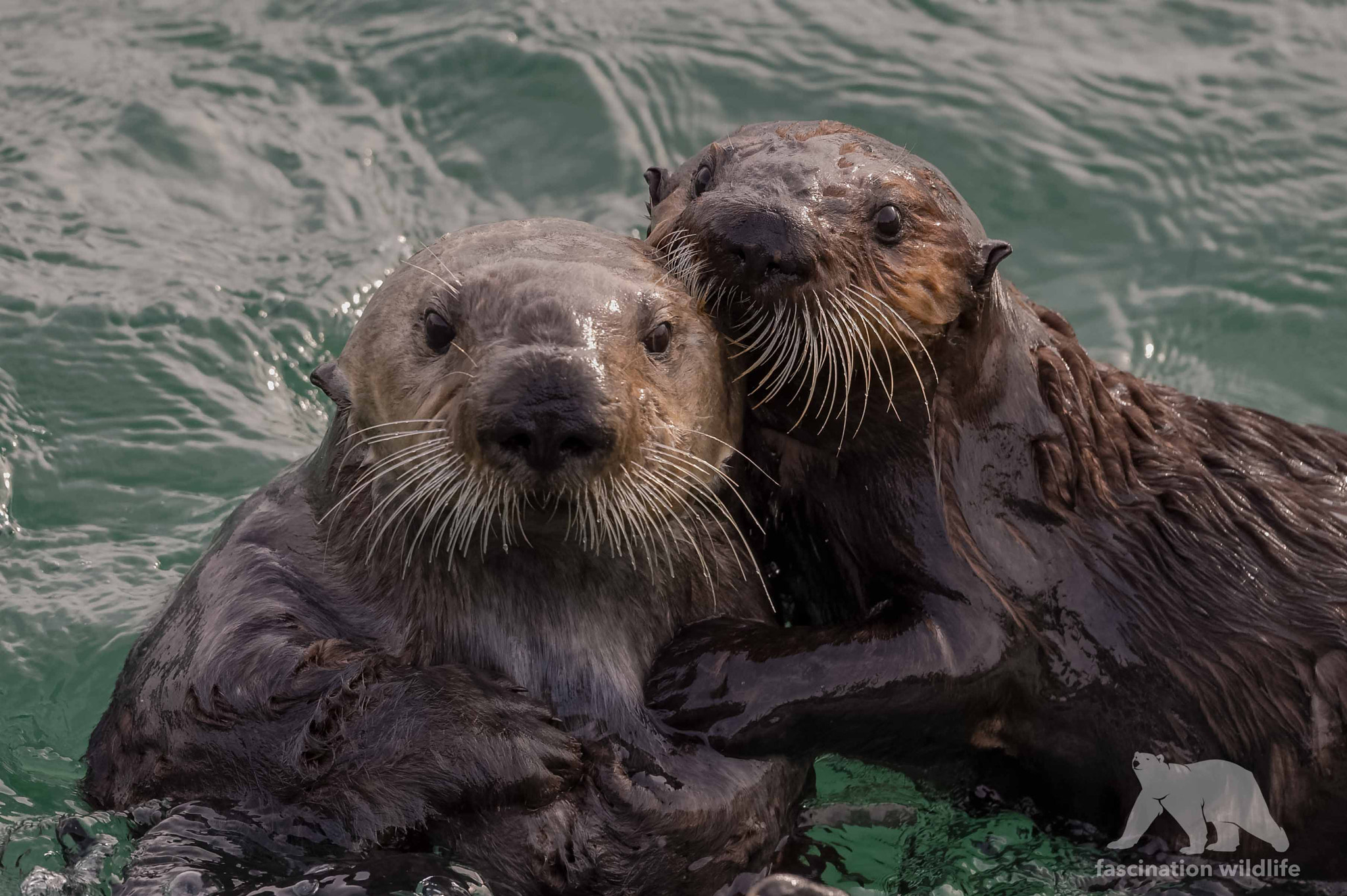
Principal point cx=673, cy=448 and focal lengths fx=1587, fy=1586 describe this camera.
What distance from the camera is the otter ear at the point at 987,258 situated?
4.96m

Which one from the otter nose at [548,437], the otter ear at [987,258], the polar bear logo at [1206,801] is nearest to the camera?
the otter nose at [548,437]

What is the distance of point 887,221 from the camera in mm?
4773

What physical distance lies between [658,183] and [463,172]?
4433 mm

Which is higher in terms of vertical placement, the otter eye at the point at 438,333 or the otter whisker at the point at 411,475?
the otter eye at the point at 438,333

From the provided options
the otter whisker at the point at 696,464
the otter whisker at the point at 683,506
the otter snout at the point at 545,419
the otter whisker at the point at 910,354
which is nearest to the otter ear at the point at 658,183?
the otter whisker at the point at 910,354

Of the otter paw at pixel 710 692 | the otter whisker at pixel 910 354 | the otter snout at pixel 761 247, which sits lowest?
the otter paw at pixel 710 692

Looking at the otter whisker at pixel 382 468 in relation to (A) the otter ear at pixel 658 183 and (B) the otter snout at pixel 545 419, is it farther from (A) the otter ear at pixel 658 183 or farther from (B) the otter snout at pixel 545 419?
(A) the otter ear at pixel 658 183

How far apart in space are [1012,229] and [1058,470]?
450cm

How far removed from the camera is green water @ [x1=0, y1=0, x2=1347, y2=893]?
766cm

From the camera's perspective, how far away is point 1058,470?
5199 mm

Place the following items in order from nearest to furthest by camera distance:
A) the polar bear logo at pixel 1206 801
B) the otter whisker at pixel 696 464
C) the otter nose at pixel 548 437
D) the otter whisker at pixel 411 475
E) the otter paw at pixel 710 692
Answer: the otter nose at pixel 548 437
the otter whisker at pixel 411 475
the otter whisker at pixel 696 464
the otter paw at pixel 710 692
the polar bear logo at pixel 1206 801

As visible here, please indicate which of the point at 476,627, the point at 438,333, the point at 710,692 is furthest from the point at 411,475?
the point at 710,692

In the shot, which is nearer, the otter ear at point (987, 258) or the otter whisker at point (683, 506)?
the otter whisker at point (683, 506)

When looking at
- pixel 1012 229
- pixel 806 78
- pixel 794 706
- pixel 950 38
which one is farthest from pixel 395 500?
pixel 950 38
